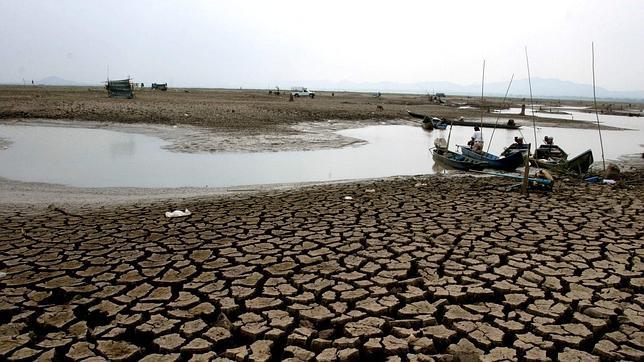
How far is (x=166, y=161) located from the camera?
46.2 feet

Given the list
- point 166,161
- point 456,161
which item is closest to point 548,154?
point 456,161

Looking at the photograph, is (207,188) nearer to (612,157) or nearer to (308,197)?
(308,197)

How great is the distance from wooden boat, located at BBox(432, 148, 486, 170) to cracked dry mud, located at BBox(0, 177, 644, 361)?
6.54 meters

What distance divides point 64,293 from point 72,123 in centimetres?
2085

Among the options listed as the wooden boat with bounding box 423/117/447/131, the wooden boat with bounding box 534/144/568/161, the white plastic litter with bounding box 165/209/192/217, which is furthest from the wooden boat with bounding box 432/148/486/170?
the wooden boat with bounding box 423/117/447/131

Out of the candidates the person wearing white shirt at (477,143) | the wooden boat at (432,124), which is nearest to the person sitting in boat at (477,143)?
the person wearing white shirt at (477,143)

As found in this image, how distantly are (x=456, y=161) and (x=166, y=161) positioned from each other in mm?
9297

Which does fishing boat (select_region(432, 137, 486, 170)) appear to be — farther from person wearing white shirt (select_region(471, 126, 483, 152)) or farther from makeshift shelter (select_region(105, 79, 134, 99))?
makeshift shelter (select_region(105, 79, 134, 99))

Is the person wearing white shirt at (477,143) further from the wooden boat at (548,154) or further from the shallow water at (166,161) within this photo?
the wooden boat at (548,154)

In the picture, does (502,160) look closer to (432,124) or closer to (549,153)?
(549,153)

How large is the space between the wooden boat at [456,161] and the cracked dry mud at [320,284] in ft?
21.4

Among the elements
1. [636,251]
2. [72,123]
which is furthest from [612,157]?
[72,123]

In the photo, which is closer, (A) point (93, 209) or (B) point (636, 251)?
(B) point (636, 251)

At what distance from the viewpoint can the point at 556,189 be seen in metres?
10.7
